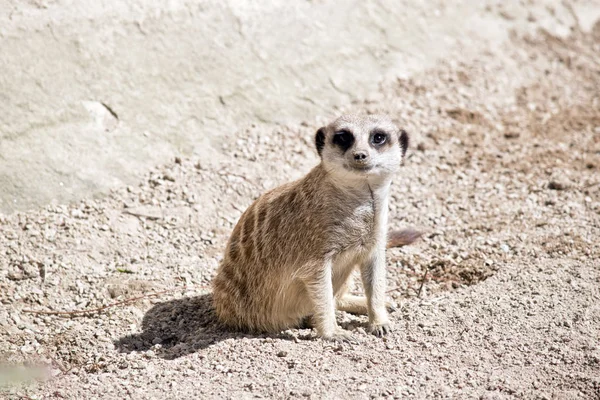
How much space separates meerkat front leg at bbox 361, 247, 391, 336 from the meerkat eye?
1.46 feet

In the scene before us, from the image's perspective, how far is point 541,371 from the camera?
109 inches

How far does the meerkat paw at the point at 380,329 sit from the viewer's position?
3.09 metres

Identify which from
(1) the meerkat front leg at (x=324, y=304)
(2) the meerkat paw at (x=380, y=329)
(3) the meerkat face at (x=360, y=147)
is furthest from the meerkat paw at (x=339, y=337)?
(3) the meerkat face at (x=360, y=147)

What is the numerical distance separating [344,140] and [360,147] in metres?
0.08

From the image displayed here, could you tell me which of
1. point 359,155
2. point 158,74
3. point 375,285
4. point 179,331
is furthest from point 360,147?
point 158,74

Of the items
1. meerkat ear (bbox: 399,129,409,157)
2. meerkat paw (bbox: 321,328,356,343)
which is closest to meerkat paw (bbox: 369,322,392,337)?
meerkat paw (bbox: 321,328,356,343)

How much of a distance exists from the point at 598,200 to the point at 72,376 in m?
2.90

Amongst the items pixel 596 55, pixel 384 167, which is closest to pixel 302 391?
pixel 384 167

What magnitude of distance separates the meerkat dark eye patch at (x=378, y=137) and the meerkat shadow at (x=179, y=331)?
900mm

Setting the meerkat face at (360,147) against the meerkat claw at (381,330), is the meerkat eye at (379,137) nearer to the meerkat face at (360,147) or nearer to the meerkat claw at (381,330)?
the meerkat face at (360,147)

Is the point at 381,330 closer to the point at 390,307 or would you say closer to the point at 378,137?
the point at 390,307

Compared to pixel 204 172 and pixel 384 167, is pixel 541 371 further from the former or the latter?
pixel 204 172

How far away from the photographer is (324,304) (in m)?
3.05

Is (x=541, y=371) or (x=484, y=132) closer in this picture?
(x=541, y=371)
